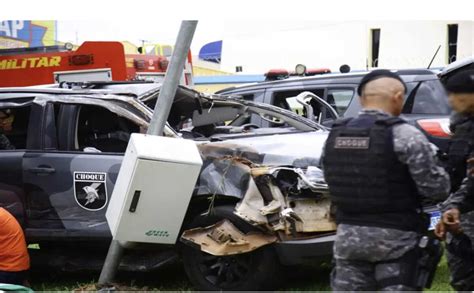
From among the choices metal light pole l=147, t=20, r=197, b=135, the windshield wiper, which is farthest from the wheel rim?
the windshield wiper

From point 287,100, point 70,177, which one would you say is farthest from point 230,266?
point 287,100

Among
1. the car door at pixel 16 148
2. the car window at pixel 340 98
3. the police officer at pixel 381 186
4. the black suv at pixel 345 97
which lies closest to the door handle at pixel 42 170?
the car door at pixel 16 148

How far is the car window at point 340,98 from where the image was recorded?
26.4 feet

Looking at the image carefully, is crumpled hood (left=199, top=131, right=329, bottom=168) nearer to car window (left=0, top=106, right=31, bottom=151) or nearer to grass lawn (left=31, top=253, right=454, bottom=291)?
grass lawn (left=31, top=253, right=454, bottom=291)

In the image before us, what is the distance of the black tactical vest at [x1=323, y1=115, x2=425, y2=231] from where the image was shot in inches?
128

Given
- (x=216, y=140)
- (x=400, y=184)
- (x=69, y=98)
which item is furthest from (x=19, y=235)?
→ (x=400, y=184)

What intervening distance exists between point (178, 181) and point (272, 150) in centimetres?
79

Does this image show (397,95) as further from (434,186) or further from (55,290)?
(55,290)

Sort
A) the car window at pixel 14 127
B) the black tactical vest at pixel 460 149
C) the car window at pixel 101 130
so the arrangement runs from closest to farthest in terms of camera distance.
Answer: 1. the black tactical vest at pixel 460 149
2. the car window at pixel 101 130
3. the car window at pixel 14 127

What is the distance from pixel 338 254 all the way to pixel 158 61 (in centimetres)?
1018

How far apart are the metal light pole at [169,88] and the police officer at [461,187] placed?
1993 millimetres

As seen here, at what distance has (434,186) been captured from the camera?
3.23m

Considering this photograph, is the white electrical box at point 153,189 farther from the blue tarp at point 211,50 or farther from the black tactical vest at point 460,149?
the blue tarp at point 211,50

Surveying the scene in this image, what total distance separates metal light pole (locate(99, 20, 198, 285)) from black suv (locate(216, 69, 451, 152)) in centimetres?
242
